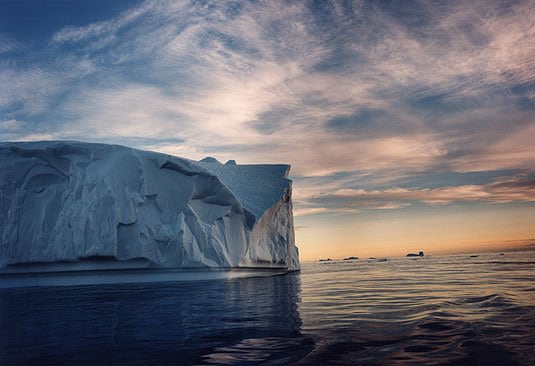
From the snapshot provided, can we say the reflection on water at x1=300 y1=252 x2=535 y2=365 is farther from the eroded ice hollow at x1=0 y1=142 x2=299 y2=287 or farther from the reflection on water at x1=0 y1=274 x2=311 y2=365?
the eroded ice hollow at x1=0 y1=142 x2=299 y2=287

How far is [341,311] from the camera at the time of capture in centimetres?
901

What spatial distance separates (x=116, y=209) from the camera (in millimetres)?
22484

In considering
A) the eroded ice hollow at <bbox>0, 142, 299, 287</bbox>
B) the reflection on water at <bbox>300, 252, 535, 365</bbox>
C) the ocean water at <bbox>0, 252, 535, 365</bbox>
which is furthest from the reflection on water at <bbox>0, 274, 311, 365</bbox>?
the eroded ice hollow at <bbox>0, 142, 299, 287</bbox>

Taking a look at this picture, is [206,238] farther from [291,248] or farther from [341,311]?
[341,311]

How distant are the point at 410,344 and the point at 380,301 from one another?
5142mm

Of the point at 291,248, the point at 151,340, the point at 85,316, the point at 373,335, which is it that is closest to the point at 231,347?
the point at 151,340

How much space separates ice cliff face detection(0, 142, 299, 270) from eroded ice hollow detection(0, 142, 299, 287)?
0.17ft

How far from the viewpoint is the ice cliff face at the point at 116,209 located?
22.4 meters

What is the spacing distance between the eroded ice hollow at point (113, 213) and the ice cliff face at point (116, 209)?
52mm

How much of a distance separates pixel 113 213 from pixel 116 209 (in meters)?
→ 0.27

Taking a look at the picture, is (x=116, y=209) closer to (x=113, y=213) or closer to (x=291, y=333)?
(x=113, y=213)

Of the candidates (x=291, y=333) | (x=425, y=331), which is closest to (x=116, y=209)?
(x=291, y=333)

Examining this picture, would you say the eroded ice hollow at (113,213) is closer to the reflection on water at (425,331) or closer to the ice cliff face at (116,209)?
the ice cliff face at (116,209)

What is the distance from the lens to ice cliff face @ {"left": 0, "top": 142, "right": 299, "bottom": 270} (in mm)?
22375
